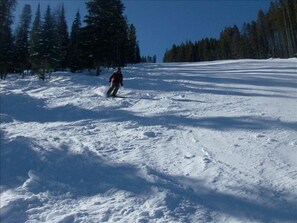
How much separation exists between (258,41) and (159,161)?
76.5 meters

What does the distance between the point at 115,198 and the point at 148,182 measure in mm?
816

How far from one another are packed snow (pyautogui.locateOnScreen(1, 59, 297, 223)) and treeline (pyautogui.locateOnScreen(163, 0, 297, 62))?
143 feet

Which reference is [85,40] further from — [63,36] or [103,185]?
[103,185]

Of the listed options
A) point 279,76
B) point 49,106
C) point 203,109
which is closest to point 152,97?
point 203,109

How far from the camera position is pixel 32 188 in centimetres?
700

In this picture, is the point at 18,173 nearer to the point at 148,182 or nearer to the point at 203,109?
A: the point at 148,182

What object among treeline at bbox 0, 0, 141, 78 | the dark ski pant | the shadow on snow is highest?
treeline at bbox 0, 0, 141, 78

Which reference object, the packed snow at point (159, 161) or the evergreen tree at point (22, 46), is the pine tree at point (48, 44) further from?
the packed snow at point (159, 161)

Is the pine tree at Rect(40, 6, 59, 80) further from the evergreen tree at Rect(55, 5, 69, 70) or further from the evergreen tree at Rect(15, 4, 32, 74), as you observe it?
the evergreen tree at Rect(15, 4, 32, 74)

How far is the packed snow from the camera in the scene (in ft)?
18.3

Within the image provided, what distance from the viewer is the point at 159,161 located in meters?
7.64

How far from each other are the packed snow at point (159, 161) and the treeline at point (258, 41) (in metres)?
43.5

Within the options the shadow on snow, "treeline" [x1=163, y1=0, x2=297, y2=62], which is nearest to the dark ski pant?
the shadow on snow

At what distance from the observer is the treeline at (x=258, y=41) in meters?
55.1
